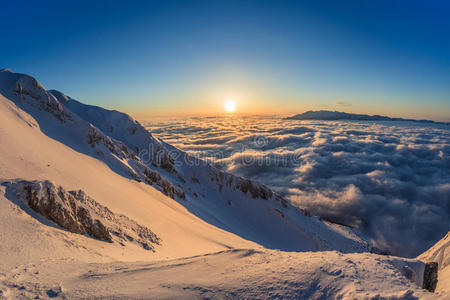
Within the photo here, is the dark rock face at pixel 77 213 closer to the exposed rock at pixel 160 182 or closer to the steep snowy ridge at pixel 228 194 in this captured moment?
the exposed rock at pixel 160 182

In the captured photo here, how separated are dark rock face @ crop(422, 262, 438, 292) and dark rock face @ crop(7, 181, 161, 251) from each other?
12031 millimetres

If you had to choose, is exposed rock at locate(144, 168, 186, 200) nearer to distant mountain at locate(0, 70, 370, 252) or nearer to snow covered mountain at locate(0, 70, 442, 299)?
distant mountain at locate(0, 70, 370, 252)

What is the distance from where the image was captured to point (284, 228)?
4281 cm

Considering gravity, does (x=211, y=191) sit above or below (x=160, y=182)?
below

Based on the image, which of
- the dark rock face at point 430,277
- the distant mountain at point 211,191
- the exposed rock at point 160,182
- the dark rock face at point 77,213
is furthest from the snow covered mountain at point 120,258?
the distant mountain at point 211,191

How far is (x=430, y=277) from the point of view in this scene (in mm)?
7391

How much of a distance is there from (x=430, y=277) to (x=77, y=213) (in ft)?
48.9

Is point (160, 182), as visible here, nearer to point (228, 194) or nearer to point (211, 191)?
point (211, 191)

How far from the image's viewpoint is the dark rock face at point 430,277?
716 centimetres

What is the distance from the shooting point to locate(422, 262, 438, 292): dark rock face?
7.16m

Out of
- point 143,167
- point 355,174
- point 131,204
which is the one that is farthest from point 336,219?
point 131,204

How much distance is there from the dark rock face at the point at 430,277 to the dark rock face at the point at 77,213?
39.5ft

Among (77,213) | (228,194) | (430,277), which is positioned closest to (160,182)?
(228,194)

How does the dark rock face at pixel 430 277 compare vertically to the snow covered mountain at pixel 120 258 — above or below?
below
